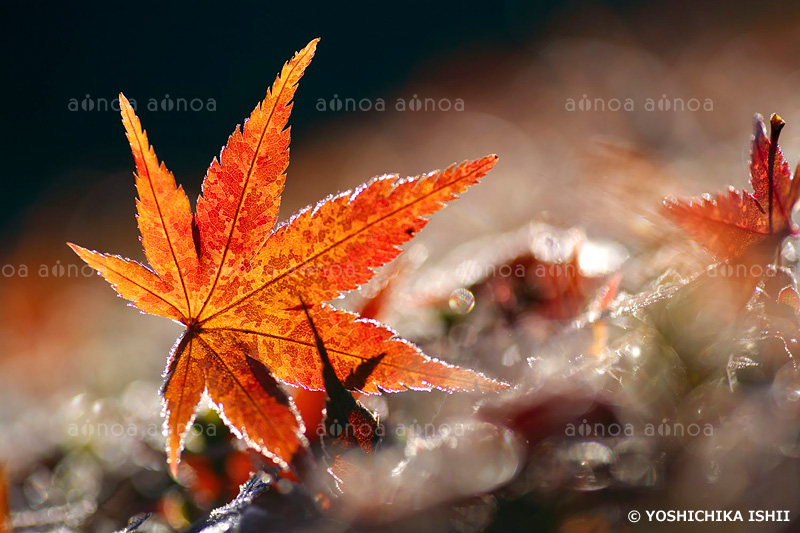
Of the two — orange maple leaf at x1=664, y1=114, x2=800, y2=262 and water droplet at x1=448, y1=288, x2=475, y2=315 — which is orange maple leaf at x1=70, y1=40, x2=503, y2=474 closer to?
orange maple leaf at x1=664, y1=114, x2=800, y2=262

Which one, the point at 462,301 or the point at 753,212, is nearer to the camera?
the point at 753,212

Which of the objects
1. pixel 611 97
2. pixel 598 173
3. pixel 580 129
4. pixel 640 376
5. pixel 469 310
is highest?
pixel 611 97

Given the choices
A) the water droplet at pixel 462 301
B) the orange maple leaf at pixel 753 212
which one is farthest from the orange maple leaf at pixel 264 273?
the water droplet at pixel 462 301

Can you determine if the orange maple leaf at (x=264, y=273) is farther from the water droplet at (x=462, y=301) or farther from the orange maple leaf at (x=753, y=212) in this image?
the water droplet at (x=462, y=301)

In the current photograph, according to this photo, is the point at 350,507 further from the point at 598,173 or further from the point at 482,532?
the point at 598,173

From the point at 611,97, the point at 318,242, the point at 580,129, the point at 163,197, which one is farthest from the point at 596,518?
the point at 611,97
